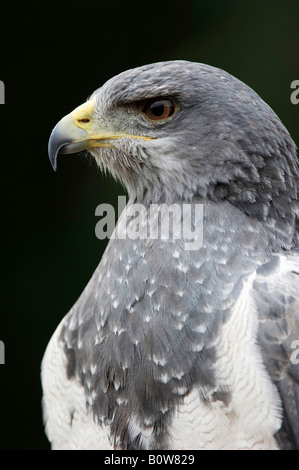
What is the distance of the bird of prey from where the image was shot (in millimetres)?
2252

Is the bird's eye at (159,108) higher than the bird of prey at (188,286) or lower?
higher

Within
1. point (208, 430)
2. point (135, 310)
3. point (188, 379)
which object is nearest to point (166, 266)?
point (135, 310)

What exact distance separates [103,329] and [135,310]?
16 cm

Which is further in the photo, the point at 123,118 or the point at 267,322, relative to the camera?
the point at 123,118

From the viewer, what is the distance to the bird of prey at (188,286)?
2.25 m

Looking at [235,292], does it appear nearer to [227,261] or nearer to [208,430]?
[227,261]

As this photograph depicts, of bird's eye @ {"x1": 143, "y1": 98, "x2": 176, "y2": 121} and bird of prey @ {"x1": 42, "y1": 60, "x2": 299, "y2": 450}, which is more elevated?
bird's eye @ {"x1": 143, "y1": 98, "x2": 176, "y2": 121}

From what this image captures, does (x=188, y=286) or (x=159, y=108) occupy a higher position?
(x=159, y=108)

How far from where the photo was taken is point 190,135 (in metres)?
2.50

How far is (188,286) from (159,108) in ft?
2.07

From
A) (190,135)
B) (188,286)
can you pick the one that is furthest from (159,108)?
(188,286)

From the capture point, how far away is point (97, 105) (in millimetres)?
2643

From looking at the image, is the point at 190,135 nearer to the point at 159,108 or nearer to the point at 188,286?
the point at 159,108

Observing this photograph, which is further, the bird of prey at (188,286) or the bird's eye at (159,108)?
the bird's eye at (159,108)
